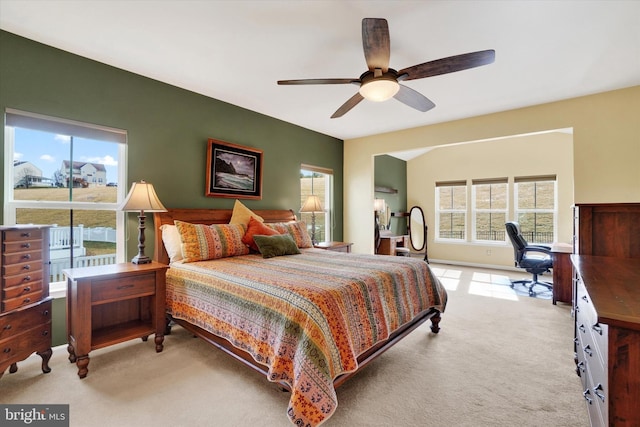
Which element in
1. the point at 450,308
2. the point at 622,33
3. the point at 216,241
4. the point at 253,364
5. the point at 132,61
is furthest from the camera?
the point at 450,308

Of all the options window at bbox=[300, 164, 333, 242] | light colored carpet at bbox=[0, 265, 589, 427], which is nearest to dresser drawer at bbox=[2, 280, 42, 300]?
light colored carpet at bbox=[0, 265, 589, 427]

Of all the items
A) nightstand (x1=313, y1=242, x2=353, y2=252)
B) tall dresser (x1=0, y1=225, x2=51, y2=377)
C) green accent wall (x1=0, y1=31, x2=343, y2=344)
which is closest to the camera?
tall dresser (x1=0, y1=225, x2=51, y2=377)

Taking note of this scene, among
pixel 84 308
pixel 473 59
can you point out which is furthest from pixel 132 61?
pixel 473 59

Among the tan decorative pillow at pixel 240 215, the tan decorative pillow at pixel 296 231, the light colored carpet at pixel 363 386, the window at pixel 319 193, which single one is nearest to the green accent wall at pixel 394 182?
the window at pixel 319 193

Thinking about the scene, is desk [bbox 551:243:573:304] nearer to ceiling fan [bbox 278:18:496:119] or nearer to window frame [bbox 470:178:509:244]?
window frame [bbox 470:178:509:244]

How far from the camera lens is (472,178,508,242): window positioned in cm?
625

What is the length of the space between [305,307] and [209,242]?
164 cm

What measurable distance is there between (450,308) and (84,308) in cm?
376

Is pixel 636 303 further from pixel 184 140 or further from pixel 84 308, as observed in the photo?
pixel 184 140

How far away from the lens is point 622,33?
224 cm

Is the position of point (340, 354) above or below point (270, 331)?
below

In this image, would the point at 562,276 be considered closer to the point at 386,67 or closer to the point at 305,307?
the point at 386,67

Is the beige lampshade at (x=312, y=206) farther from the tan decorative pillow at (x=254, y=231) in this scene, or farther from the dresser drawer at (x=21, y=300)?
the dresser drawer at (x=21, y=300)

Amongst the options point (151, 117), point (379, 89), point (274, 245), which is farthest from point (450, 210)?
point (151, 117)
